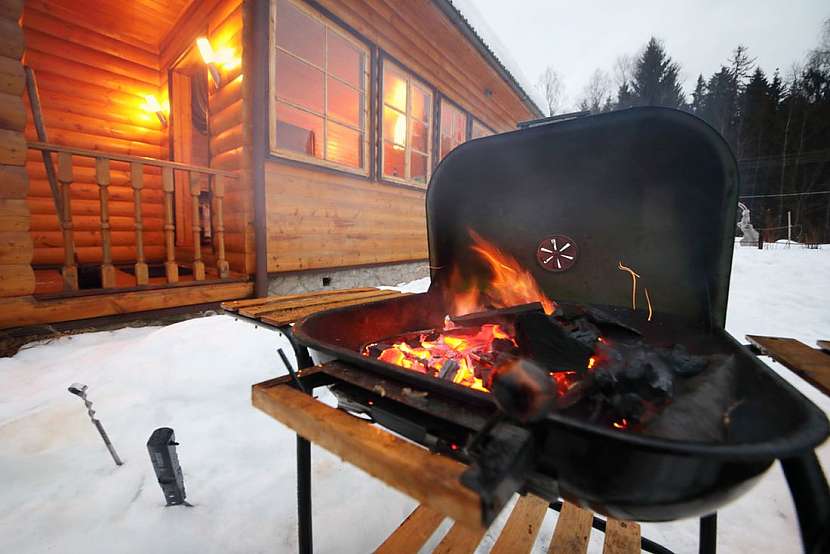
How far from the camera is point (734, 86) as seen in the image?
22812 millimetres

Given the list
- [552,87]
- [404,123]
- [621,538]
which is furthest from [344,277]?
[552,87]

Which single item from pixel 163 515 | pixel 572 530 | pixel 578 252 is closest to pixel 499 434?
pixel 572 530

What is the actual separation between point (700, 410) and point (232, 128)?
4233mm

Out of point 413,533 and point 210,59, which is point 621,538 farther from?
point 210,59

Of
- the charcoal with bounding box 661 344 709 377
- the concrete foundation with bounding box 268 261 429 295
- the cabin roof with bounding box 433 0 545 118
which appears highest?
the cabin roof with bounding box 433 0 545 118

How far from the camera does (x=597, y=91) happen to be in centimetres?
2797

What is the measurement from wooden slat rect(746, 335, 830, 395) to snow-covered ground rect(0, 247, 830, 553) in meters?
0.72

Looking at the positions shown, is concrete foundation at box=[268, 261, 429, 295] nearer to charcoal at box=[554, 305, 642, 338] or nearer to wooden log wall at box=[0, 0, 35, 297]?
wooden log wall at box=[0, 0, 35, 297]

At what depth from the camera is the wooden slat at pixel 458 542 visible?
3.96 ft

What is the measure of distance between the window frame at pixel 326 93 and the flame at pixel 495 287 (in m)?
2.76

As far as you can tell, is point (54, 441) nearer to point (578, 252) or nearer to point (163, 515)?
point (163, 515)

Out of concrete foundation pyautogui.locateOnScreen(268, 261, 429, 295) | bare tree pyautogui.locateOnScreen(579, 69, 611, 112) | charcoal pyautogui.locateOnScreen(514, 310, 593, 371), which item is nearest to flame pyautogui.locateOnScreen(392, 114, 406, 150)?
concrete foundation pyautogui.locateOnScreen(268, 261, 429, 295)

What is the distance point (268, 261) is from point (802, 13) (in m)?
79.5

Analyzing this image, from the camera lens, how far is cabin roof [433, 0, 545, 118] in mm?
5121
